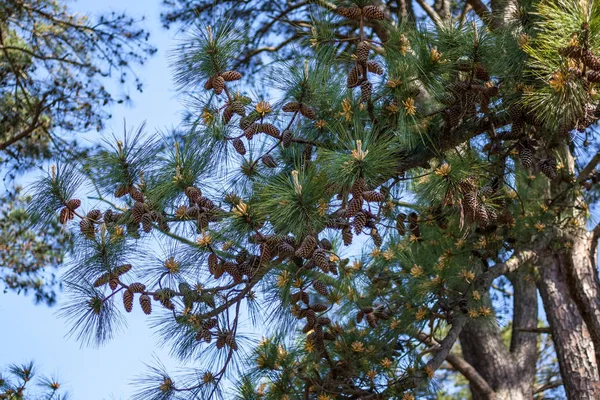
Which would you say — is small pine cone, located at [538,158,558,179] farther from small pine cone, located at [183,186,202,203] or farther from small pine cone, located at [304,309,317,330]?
small pine cone, located at [183,186,202,203]

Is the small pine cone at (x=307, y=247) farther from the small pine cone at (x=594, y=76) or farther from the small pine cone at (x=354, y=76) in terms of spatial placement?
the small pine cone at (x=594, y=76)

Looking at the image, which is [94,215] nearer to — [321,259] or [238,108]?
[238,108]

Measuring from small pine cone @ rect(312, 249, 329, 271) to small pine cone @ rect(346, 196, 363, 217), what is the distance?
121 mm

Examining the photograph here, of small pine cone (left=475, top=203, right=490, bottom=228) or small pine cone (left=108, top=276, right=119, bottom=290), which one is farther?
small pine cone (left=108, top=276, right=119, bottom=290)

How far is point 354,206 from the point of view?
180cm

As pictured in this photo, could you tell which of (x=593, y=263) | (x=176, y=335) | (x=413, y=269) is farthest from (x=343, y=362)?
(x=593, y=263)

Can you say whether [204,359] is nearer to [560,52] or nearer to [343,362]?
[343,362]

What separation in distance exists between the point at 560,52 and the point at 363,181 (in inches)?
20.5

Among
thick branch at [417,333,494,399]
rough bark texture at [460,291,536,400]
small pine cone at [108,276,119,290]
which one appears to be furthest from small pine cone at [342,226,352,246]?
rough bark texture at [460,291,536,400]

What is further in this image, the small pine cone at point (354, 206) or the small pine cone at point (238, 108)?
the small pine cone at point (238, 108)

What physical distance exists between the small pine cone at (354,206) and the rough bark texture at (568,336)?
1.94m

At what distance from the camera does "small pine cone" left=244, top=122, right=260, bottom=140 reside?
2.00 metres

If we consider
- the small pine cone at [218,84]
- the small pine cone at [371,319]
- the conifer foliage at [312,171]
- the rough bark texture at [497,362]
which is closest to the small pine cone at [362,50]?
the conifer foliage at [312,171]

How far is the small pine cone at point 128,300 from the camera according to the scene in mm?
2025
